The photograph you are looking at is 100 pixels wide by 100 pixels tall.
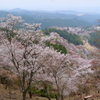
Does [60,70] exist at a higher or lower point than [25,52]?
lower

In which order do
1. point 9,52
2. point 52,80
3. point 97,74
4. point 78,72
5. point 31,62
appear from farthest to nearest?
point 97,74 → point 52,80 → point 78,72 → point 9,52 → point 31,62

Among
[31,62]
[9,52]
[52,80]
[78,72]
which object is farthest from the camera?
[52,80]

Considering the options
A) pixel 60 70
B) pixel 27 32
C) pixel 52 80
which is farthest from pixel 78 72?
pixel 27 32

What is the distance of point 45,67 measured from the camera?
33.2ft

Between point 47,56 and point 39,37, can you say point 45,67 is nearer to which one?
point 47,56

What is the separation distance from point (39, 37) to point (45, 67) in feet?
7.54

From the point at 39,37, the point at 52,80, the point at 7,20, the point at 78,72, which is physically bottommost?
the point at 52,80

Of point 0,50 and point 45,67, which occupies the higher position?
point 0,50

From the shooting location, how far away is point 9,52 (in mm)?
9883

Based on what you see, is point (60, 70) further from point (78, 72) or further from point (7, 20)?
point (7, 20)

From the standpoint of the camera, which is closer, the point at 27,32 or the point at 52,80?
the point at 27,32

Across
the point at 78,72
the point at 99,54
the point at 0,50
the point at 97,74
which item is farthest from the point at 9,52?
the point at 97,74

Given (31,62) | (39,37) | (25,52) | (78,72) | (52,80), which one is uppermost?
(39,37)

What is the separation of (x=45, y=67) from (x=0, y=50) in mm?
3480
